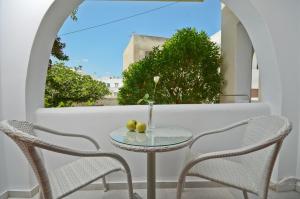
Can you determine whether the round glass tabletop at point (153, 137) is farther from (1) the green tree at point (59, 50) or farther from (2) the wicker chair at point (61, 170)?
(1) the green tree at point (59, 50)


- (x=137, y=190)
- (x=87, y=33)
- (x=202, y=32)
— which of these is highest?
(x=87, y=33)

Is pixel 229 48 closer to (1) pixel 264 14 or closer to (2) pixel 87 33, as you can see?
(1) pixel 264 14

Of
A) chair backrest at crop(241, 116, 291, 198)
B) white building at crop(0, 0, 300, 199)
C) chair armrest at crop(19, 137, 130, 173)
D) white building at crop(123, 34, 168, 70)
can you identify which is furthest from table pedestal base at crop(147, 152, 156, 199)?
white building at crop(123, 34, 168, 70)

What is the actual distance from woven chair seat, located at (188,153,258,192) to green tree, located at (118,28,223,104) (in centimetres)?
487

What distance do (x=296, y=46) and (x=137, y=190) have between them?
2185mm

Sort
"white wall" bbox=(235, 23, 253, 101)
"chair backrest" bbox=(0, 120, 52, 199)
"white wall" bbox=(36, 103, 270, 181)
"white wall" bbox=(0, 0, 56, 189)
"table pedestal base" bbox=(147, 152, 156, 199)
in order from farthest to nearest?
1. "white wall" bbox=(235, 23, 253, 101)
2. "white wall" bbox=(36, 103, 270, 181)
3. "white wall" bbox=(0, 0, 56, 189)
4. "table pedestal base" bbox=(147, 152, 156, 199)
5. "chair backrest" bbox=(0, 120, 52, 199)

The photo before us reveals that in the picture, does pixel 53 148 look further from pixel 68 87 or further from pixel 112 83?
pixel 112 83

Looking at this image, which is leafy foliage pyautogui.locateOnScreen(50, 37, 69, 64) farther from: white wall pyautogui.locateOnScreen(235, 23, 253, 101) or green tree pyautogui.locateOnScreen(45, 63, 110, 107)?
white wall pyautogui.locateOnScreen(235, 23, 253, 101)

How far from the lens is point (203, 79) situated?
6754 millimetres

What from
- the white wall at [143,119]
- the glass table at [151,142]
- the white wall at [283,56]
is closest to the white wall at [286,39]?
the white wall at [283,56]

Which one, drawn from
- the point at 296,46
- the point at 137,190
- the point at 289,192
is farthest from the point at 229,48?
the point at 137,190

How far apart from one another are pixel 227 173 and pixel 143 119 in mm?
1022

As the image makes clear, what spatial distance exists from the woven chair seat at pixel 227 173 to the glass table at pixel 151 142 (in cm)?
23

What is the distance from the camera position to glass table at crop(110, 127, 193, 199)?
1701 mm
